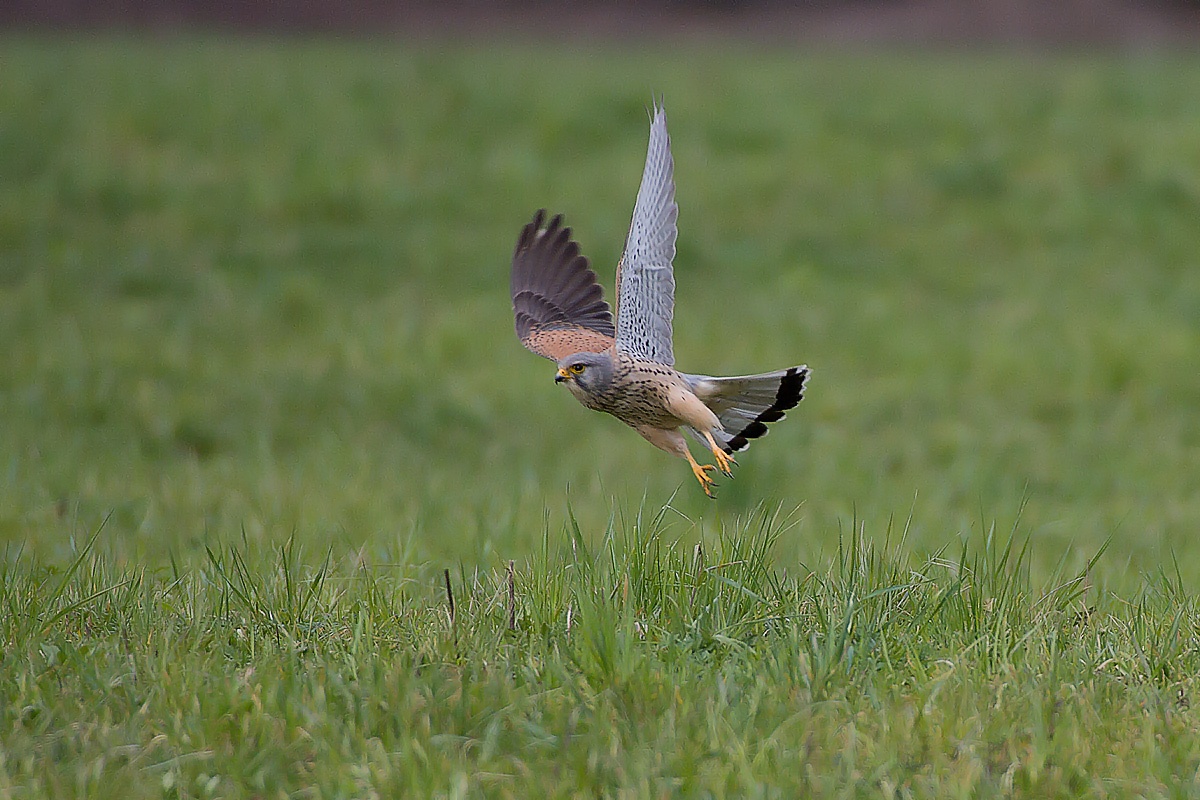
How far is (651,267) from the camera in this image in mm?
3014

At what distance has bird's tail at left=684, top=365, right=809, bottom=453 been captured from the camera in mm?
3000

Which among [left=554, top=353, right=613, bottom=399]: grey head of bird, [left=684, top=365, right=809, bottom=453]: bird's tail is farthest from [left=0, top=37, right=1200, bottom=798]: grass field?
[left=554, top=353, right=613, bottom=399]: grey head of bird

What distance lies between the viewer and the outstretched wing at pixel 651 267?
2943 mm

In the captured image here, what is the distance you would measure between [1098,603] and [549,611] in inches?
61.2

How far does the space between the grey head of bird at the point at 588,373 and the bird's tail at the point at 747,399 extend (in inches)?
9.2

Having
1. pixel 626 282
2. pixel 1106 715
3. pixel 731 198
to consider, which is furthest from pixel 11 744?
pixel 731 198

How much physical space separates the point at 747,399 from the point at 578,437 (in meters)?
4.81

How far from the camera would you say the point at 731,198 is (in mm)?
12211

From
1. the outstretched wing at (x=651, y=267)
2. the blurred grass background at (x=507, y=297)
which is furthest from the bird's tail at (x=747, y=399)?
the blurred grass background at (x=507, y=297)

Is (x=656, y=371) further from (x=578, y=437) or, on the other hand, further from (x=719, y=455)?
(x=578, y=437)

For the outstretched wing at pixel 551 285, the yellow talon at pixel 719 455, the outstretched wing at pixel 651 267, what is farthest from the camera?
the outstretched wing at pixel 551 285

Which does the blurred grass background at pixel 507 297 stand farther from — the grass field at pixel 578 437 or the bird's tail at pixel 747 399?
the bird's tail at pixel 747 399

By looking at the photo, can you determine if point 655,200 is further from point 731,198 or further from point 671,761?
point 731,198

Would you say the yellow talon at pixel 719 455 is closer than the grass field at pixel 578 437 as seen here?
Yes
